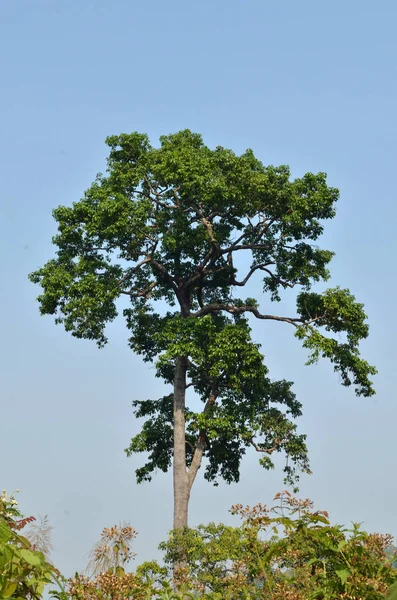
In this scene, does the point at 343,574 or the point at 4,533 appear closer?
the point at 4,533

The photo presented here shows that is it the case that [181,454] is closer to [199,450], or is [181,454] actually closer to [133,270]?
[199,450]

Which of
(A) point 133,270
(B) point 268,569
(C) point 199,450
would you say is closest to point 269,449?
(C) point 199,450

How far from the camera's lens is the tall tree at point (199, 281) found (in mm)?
20141

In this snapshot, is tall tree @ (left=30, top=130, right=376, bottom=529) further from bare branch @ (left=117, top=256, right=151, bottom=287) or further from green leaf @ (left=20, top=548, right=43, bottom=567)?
green leaf @ (left=20, top=548, right=43, bottom=567)

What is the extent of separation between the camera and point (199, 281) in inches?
885

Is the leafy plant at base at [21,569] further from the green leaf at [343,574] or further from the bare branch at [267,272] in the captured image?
the bare branch at [267,272]

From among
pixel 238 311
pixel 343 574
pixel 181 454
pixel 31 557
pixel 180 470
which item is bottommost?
pixel 31 557

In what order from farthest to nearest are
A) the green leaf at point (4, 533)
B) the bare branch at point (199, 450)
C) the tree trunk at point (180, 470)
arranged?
the bare branch at point (199, 450), the tree trunk at point (180, 470), the green leaf at point (4, 533)

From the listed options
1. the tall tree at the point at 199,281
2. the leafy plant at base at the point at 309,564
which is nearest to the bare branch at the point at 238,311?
the tall tree at the point at 199,281

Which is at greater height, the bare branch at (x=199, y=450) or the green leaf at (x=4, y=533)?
the bare branch at (x=199, y=450)

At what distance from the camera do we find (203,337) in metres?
20.1

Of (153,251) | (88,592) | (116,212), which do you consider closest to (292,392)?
(153,251)

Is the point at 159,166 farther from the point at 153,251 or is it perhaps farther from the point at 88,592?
the point at 88,592

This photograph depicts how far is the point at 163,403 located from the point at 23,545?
20.9 metres
